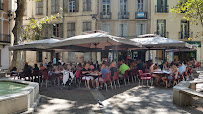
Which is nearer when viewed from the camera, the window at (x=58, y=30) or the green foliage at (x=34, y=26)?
the green foliage at (x=34, y=26)

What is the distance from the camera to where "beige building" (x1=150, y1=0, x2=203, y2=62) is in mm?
22695

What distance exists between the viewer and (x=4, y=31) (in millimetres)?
21047

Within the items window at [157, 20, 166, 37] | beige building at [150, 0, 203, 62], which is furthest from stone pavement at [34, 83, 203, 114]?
window at [157, 20, 166, 37]

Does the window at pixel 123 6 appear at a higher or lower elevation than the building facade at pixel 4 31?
higher

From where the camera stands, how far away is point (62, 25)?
23.9 m

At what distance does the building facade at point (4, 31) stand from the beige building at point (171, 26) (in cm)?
1803

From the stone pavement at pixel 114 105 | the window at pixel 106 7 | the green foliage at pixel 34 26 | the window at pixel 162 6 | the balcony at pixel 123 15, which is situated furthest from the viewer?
the window at pixel 106 7

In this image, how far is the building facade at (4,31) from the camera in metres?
20.5

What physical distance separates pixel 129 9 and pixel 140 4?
1.62 metres

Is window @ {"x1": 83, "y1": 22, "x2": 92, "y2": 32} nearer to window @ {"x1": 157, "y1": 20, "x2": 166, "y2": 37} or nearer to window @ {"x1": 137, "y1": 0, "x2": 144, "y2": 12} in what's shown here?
window @ {"x1": 137, "y1": 0, "x2": 144, "y2": 12}

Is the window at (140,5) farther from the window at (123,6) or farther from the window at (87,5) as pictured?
the window at (87,5)

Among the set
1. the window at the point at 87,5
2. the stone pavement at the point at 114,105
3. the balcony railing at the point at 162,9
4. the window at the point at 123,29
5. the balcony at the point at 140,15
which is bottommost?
the stone pavement at the point at 114,105

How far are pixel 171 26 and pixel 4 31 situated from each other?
68.9ft

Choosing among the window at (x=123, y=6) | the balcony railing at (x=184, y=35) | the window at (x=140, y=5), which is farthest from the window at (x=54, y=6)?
the balcony railing at (x=184, y=35)
